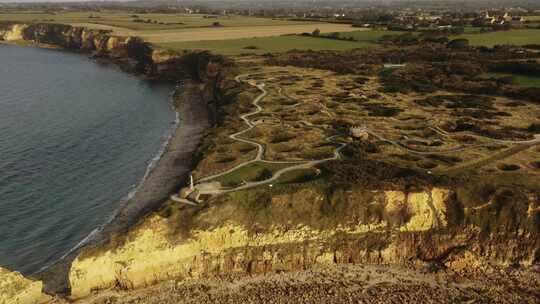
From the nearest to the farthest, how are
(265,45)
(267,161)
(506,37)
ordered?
(267,161), (506,37), (265,45)

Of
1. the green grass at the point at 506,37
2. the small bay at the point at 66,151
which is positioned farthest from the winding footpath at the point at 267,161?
the green grass at the point at 506,37

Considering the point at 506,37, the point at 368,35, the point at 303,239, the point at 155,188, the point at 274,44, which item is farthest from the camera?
the point at 368,35

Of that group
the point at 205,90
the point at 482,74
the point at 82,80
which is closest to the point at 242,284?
the point at 205,90

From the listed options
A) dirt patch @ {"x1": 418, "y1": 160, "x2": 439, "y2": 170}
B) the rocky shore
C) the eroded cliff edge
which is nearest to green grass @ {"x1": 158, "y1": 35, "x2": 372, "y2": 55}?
the rocky shore

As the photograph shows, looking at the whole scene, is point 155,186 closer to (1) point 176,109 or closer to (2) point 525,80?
(1) point 176,109

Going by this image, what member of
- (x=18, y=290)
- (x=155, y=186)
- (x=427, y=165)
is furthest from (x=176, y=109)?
(x=18, y=290)

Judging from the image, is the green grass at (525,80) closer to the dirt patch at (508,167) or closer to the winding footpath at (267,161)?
the winding footpath at (267,161)

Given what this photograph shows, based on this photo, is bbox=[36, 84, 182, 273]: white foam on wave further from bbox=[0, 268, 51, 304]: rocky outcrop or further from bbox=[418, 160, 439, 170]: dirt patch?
bbox=[418, 160, 439, 170]: dirt patch
